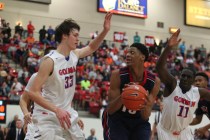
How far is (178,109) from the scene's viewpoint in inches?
280

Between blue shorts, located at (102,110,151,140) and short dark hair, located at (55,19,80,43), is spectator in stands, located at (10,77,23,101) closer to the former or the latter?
blue shorts, located at (102,110,151,140)

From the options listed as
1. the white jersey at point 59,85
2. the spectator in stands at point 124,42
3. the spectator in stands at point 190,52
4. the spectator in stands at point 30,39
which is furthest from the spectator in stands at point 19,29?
the white jersey at point 59,85

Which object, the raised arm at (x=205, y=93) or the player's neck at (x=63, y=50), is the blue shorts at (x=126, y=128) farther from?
the raised arm at (x=205, y=93)

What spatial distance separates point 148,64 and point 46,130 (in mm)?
20529

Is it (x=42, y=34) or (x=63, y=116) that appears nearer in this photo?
(x=63, y=116)

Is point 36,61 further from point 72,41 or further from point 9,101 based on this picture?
point 72,41

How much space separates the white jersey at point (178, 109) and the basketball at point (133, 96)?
5.18 ft

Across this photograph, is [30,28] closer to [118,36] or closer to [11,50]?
[11,50]

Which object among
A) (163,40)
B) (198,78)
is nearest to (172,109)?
(198,78)

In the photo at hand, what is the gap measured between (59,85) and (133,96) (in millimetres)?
994

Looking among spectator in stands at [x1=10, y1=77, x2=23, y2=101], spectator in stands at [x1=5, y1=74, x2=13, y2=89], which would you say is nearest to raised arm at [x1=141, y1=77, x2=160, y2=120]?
spectator in stands at [x1=10, y1=77, x2=23, y2=101]

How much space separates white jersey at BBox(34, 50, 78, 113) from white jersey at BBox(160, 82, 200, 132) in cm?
236

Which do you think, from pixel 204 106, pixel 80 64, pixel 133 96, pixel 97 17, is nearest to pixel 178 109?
pixel 204 106

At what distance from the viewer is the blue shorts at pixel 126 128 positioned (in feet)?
19.7
